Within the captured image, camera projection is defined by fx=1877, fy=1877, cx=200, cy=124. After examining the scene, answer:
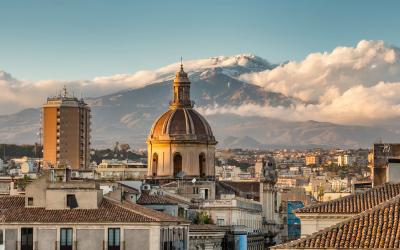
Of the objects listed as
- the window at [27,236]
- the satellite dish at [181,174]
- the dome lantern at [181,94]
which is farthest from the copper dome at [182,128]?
the window at [27,236]

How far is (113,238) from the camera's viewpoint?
92562mm

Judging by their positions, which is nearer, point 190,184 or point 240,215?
point 240,215

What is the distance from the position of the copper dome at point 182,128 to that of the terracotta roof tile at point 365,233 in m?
128

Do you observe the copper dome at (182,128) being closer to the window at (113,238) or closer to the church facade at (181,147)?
the church facade at (181,147)

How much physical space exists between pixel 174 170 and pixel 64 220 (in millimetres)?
90351

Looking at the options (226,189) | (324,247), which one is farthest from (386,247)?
(226,189)

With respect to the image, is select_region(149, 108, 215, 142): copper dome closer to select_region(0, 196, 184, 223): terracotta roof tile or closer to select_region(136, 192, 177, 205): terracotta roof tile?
select_region(136, 192, 177, 205): terracotta roof tile

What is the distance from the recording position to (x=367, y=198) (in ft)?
234

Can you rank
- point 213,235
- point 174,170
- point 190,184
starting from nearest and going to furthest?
point 213,235 < point 190,184 < point 174,170

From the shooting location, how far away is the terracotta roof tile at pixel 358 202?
70.3m

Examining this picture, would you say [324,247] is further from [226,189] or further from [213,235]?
[226,189]

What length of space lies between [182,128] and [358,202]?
114 meters

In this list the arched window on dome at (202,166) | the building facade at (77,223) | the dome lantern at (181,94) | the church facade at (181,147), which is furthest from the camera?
the dome lantern at (181,94)

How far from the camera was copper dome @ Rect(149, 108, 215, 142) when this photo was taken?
605ft
